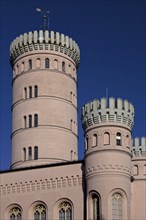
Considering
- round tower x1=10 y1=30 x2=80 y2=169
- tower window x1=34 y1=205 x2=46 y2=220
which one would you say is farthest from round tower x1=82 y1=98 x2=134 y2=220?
round tower x1=10 y1=30 x2=80 y2=169

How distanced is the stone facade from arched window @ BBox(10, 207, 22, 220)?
3cm

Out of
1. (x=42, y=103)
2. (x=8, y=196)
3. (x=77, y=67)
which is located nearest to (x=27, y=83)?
(x=42, y=103)

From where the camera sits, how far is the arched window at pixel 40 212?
46.8 metres

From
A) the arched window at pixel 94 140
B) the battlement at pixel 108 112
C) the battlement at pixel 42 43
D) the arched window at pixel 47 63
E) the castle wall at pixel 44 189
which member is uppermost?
the battlement at pixel 42 43

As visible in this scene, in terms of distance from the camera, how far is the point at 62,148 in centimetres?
5288

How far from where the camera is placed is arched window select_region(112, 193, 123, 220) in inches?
1698

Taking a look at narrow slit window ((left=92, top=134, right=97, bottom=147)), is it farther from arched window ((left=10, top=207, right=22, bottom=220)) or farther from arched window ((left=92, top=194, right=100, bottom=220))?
arched window ((left=10, top=207, right=22, bottom=220))

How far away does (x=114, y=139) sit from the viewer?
44312 millimetres

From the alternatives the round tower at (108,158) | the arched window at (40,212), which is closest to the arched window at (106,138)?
the round tower at (108,158)

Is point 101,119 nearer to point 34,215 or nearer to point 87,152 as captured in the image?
point 87,152

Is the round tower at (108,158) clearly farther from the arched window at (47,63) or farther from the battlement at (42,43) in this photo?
the battlement at (42,43)

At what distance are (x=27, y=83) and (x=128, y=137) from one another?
42.8 ft

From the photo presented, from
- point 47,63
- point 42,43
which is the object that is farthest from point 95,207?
point 42,43

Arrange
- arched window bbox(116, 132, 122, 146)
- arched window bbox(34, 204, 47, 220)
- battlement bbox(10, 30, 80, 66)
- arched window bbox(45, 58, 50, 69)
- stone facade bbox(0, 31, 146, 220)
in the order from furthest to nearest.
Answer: battlement bbox(10, 30, 80, 66) → arched window bbox(45, 58, 50, 69) → arched window bbox(34, 204, 47, 220) → arched window bbox(116, 132, 122, 146) → stone facade bbox(0, 31, 146, 220)
